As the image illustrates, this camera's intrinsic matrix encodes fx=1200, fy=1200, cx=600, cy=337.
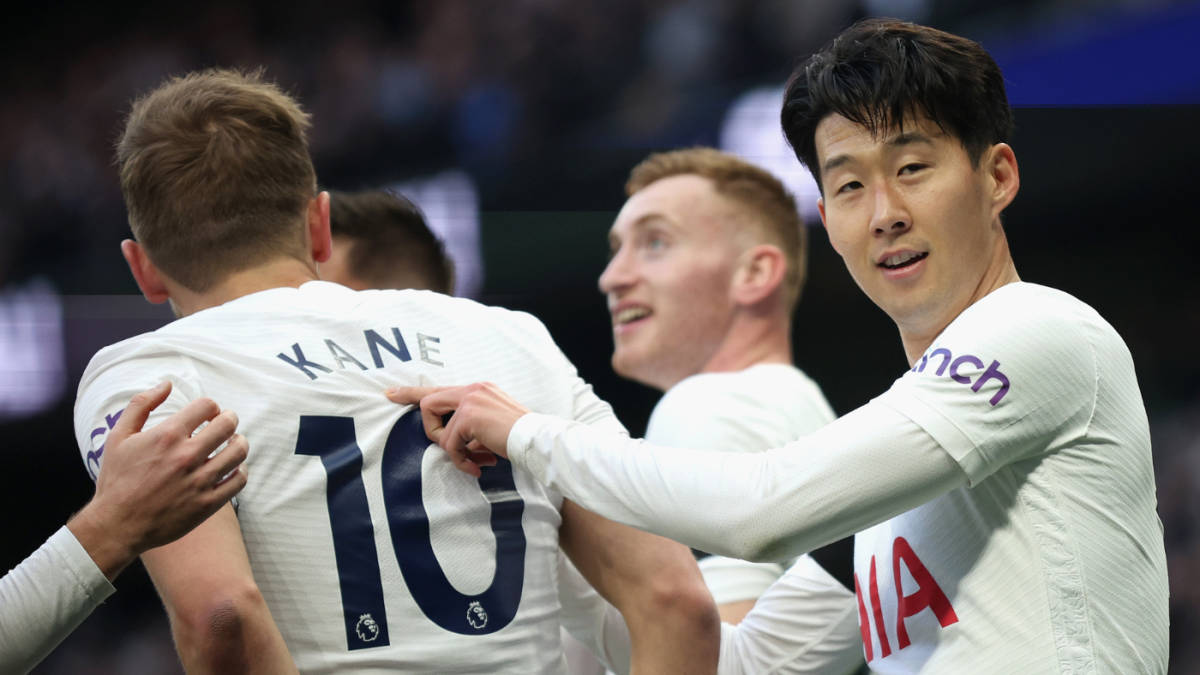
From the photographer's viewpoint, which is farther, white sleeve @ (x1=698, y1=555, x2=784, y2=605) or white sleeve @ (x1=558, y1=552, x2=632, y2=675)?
white sleeve @ (x1=698, y1=555, x2=784, y2=605)

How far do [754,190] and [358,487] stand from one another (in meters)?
2.63

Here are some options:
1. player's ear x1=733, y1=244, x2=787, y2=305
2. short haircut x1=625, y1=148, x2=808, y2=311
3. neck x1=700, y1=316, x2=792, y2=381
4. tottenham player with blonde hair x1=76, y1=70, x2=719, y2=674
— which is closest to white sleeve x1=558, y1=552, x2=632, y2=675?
tottenham player with blonde hair x1=76, y1=70, x2=719, y2=674

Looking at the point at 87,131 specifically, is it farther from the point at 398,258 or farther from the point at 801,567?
the point at 801,567

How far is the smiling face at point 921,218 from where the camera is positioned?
197 centimetres

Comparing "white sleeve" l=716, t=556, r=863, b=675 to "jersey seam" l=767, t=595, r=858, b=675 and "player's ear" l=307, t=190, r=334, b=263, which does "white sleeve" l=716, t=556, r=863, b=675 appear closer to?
"jersey seam" l=767, t=595, r=858, b=675

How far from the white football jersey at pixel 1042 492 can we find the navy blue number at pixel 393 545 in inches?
27.2

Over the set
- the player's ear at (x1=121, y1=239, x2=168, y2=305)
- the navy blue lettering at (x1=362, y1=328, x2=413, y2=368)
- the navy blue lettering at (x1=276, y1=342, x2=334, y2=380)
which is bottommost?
the navy blue lettering at (x1=276, y1=342, x2=334, y2=380)

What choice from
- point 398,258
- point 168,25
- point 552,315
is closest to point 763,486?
point 398,258

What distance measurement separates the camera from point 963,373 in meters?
1.70

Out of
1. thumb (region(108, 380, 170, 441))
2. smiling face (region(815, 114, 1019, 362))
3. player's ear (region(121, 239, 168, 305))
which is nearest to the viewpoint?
thumb (region(108, 380, 170, 441))

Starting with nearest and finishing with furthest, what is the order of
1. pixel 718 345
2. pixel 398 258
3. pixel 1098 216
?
pixel 398 258 → pixel 718 345 → pixel 1098 216

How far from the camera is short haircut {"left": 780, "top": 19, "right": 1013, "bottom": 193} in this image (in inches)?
77.9

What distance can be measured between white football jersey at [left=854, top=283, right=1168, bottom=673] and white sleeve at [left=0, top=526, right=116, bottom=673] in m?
1.16

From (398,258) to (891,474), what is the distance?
195 centimetres
